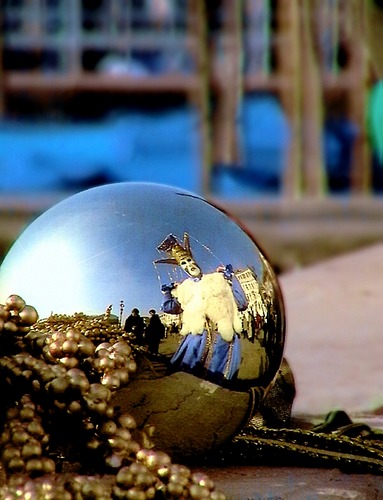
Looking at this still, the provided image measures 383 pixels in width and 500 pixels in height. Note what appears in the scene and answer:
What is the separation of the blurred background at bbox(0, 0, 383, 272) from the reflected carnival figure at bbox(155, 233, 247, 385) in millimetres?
10465

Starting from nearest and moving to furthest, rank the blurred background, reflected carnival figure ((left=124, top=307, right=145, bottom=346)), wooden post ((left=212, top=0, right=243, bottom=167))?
reflected carnival figure ((left=124, top=307, right=145, bottom=346)), the blurred background, wooden post ((left=212, top=0, right=243, bottom=167))

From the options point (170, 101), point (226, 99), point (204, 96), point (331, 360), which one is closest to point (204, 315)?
point (331, 360)

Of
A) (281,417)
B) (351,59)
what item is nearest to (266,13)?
(351,59)

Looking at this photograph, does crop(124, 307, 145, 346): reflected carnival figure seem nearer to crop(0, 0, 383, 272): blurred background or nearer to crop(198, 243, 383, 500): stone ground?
crop(198, 243, 383, 500): stone ground

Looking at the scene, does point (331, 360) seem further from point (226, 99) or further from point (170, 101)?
point (170, 101)

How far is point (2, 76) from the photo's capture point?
14516 mm

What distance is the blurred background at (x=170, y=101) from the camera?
1367cm

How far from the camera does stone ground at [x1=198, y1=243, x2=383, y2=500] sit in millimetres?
2340

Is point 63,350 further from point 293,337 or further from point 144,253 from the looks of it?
point 293,337

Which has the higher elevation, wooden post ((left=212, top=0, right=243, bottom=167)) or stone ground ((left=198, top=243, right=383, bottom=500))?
wooden post ((left=212, top=0, right=243, bottom=167))

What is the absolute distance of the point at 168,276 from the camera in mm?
2277

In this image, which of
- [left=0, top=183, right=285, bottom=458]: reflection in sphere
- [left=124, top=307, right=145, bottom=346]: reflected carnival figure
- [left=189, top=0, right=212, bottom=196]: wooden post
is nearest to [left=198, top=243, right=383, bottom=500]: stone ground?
[left=0, top=183, right=285, bottom=458]: reflection in sphere

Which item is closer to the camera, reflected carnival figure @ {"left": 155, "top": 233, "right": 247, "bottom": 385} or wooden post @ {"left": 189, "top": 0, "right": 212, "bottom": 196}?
reflected carnival figure @ {"left": 155, "top": 233, "right": 247, "bottom": 385}

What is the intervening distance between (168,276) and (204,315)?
0.10m
